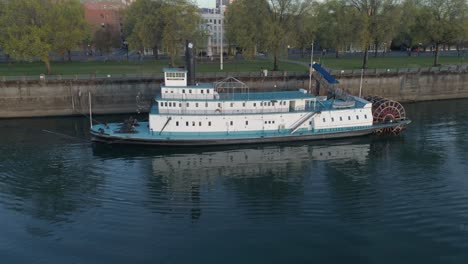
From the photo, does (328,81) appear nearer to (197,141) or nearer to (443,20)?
(197,141)

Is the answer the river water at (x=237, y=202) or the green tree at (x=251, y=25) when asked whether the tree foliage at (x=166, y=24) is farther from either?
the river water at (x=237, y=202)

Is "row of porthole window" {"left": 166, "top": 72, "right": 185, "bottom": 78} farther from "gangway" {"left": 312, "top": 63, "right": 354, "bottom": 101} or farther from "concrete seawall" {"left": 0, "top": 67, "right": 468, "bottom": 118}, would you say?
"gangway" {"left": 312, "top": 63, "right": 354, "bottom": 101}

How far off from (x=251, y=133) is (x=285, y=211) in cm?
1421

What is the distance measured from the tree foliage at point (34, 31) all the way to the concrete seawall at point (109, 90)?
5.81 metres

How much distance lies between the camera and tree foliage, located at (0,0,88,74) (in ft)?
165

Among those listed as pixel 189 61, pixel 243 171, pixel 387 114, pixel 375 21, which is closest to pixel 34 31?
pixel 189 61

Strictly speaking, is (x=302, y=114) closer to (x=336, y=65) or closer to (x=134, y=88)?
(x=134, y=88)

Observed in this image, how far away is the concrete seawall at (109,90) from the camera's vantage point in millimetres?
47781

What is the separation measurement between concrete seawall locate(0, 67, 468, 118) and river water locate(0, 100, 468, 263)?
12446mm

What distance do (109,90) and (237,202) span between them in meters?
32.4

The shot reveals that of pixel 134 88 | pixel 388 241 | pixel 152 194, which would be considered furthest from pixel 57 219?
pixel 134 88

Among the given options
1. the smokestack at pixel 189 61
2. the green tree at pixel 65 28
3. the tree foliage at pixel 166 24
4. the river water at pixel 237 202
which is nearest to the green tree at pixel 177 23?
the tree foliage at pixel 166 24

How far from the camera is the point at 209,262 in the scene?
1822 cm

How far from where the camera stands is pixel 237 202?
24375mm
